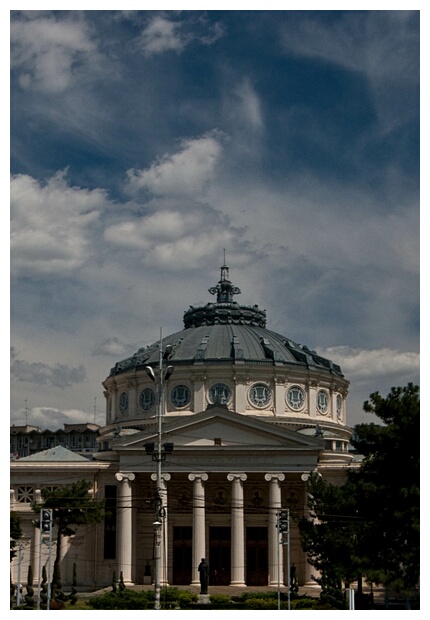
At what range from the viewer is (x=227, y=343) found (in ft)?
286

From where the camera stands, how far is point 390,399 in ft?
152

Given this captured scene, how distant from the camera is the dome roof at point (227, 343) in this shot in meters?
85.1

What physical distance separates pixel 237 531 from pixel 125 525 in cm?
809

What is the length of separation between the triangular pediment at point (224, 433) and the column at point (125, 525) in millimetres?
2360

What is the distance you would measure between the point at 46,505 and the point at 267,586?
17.1 m

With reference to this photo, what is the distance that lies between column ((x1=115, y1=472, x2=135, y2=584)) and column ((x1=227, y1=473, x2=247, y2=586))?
7308mm

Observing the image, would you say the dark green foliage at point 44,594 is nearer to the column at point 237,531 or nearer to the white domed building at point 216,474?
the white domed building at point 216,474

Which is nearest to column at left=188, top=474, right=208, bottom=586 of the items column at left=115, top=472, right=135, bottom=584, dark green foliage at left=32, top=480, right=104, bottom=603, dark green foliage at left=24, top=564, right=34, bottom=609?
column at left=115, top=472, right=135, bottom=584

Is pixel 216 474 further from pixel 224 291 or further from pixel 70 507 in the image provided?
pixel 224 291

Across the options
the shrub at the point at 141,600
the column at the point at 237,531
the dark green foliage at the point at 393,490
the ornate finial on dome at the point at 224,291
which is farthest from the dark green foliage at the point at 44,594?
the ornate finial on dome at the point at 224,291

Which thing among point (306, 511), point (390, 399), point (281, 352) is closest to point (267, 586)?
point (306, 511)

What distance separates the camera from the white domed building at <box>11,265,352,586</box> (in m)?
72.5

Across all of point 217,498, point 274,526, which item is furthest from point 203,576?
point 217,498

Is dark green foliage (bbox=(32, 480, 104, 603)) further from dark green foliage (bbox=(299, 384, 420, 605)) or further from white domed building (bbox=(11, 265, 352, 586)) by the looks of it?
dark green foliage (bbox=(299, 384, 420, 605))
